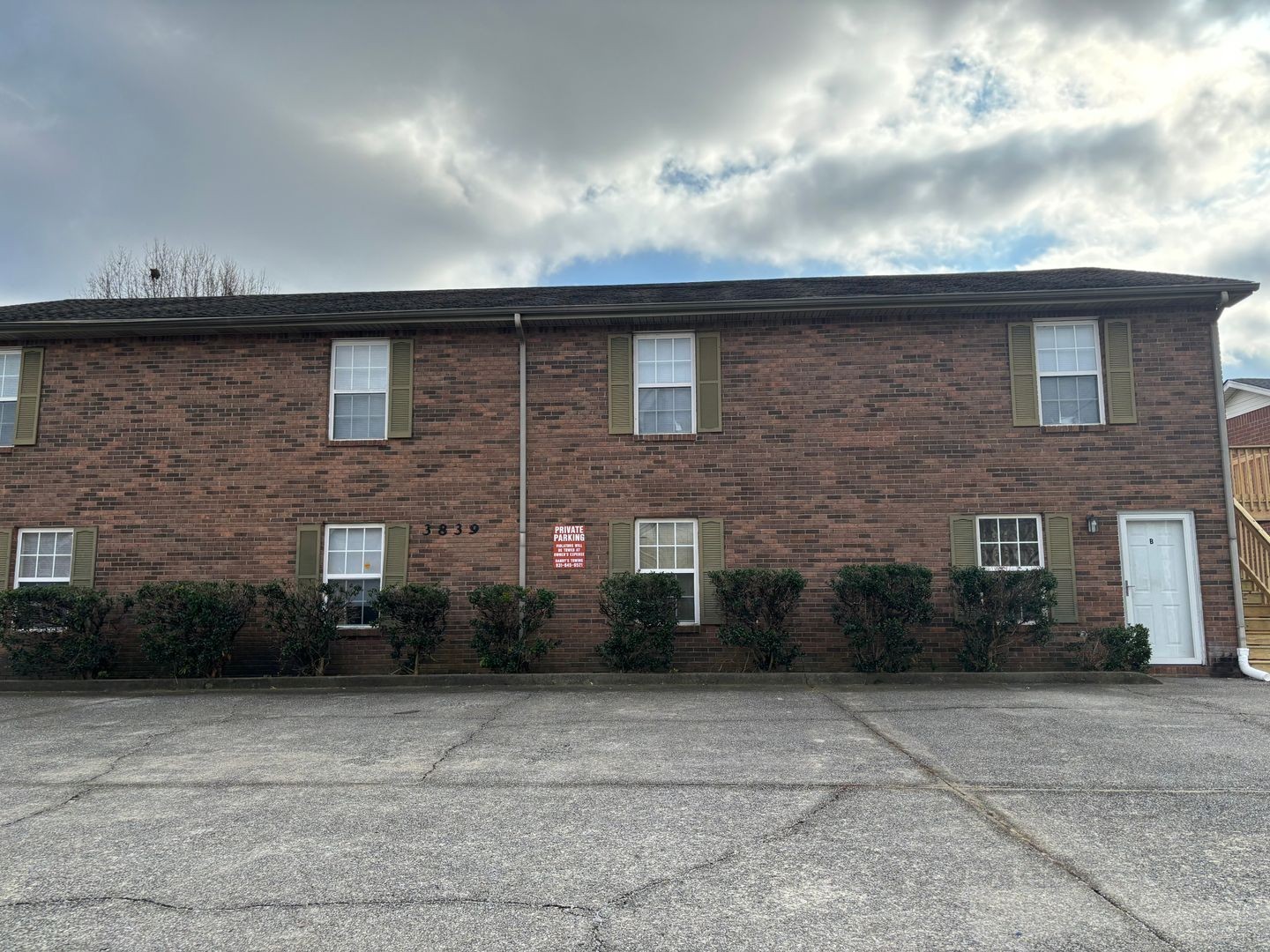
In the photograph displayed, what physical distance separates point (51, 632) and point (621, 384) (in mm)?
8213

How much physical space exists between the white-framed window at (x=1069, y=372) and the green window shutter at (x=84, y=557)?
13.2 meters

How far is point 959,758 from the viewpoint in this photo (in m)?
6.55

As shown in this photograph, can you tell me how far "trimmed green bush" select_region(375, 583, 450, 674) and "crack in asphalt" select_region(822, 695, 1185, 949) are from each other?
5.98 metres

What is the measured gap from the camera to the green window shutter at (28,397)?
12.4 metres

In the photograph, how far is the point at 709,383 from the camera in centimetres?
1214

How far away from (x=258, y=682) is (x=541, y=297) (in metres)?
6.73

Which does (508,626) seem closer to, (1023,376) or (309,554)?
(309,554)

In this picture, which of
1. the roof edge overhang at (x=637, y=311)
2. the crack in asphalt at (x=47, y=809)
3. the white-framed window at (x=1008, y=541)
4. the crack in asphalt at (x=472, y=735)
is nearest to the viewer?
the crack in asphalt at (x=47, y=809)

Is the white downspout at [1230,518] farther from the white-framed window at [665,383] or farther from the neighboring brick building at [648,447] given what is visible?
the white-framed window at [665,383]

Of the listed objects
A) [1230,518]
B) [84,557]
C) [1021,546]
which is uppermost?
[1230,518]

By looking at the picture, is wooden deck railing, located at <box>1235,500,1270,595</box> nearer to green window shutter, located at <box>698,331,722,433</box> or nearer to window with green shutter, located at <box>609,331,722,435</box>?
green window shutter, located at <box>698,331,722,433</box>

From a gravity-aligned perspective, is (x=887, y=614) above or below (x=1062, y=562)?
below

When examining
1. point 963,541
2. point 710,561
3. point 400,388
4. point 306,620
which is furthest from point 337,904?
point 963,541

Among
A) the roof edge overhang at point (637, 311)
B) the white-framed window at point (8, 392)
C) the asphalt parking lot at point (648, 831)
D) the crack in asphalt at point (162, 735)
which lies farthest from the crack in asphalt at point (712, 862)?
the white-framed window at point (8, 392)
